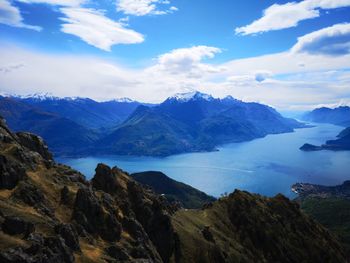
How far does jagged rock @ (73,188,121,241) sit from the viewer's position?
330ft

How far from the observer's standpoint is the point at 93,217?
341 ft

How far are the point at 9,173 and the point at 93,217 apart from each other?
23.7 m

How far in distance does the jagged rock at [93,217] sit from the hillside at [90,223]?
0.24m

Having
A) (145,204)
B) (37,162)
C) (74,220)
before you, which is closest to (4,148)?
(37,162)

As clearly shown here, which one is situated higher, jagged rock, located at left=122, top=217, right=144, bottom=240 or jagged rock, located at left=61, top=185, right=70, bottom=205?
jagged rock, located at left=61, top=185, right=70, bottom=205

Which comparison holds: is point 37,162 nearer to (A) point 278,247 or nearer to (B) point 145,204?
(B) point 145,204

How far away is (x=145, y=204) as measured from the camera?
443ft

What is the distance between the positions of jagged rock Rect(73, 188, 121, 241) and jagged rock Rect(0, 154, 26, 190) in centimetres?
1546

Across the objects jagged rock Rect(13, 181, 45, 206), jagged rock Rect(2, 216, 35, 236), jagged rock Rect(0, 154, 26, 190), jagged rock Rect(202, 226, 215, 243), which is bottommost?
jagged rock Rect(202, 226, 215, 243)

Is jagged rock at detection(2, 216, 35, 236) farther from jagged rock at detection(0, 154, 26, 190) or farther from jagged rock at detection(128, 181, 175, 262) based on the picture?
jagged rock at detection(128, 181, 175, 262)

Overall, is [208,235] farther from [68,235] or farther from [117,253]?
[68,235]

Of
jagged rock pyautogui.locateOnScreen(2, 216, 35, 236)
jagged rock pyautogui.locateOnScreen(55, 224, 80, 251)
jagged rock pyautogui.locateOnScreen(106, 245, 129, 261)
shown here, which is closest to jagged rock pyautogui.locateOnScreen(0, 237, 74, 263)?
jagged rock pyautogui.locateOnScreen(2, 216, 35, 236)

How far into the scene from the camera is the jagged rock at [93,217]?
100 meters

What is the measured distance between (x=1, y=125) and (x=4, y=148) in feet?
49.9
